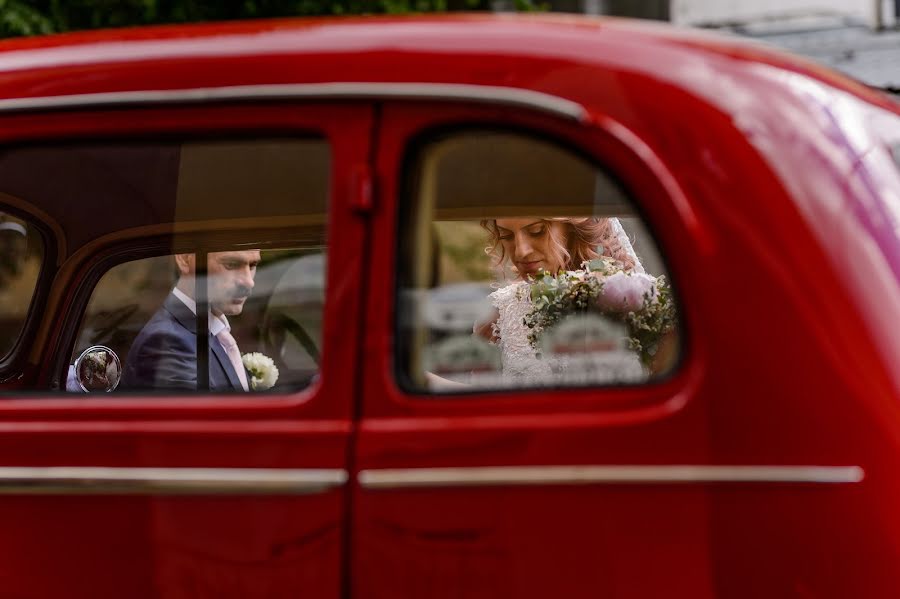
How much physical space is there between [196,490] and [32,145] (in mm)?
756

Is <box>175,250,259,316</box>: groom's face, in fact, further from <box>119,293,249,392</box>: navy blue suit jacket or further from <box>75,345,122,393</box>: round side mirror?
<box>75,345,122,393</box>: round side mirror

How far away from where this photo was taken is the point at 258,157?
209 cm

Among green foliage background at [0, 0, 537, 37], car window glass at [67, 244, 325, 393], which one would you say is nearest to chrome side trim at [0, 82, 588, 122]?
car window glass at [67, 244, 325, 393]

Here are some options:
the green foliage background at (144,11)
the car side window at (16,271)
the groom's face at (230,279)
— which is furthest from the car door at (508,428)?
the green foliage background at (144,11)

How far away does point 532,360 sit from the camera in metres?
2.26

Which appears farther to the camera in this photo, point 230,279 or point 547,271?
point 547,271

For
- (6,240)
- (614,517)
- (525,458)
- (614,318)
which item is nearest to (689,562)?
(614,517)

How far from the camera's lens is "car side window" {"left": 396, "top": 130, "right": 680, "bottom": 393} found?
188cm

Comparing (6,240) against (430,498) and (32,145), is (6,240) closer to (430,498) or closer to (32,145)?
(32,145)

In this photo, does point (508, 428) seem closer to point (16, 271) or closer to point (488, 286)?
point (488, 286)

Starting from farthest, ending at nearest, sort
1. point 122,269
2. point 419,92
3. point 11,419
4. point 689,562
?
point 122,269 < point 11,419 < point 419,92 < point 689,562

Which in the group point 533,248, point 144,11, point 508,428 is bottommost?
point 508,428

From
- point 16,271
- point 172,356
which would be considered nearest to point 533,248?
point 172,356

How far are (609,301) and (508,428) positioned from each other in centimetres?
54
